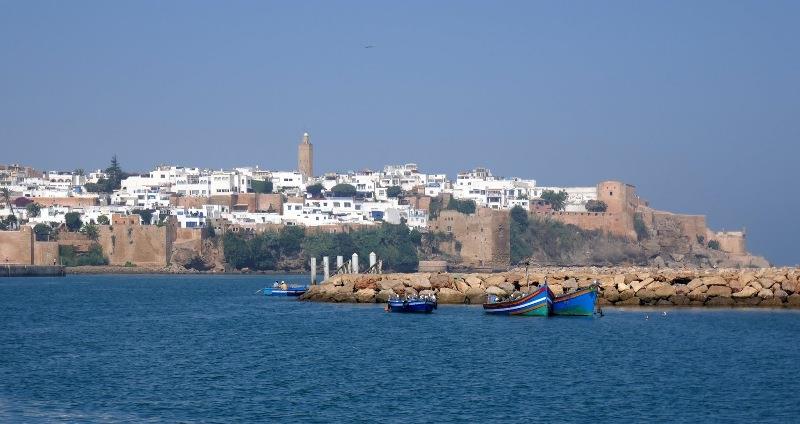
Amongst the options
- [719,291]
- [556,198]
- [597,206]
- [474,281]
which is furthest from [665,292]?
[556,198]

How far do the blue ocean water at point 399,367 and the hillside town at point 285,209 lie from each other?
42.4m

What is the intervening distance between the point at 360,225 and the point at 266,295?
3904 cm

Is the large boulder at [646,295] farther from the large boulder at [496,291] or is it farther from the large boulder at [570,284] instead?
the large boulder at [496,291]

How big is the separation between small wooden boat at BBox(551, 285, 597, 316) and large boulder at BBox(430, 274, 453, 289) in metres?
5.70

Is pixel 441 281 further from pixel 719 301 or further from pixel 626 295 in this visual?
pixel 719 301

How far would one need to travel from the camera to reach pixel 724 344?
90.1 ft

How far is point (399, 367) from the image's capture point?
79.8 feet

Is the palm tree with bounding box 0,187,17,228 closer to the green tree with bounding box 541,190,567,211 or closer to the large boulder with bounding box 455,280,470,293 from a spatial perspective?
the green tree with bounding box 541,190,567,211

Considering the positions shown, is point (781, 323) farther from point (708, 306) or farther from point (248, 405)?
point (248, 405)

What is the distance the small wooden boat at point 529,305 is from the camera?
34.4 meters

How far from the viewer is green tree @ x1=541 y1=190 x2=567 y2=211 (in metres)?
106

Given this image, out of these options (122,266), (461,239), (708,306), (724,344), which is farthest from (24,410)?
(461,239)

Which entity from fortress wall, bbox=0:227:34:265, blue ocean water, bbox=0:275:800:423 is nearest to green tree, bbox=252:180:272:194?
fortress wall, bbox=0:227:34:265

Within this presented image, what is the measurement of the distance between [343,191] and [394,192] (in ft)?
12.4
